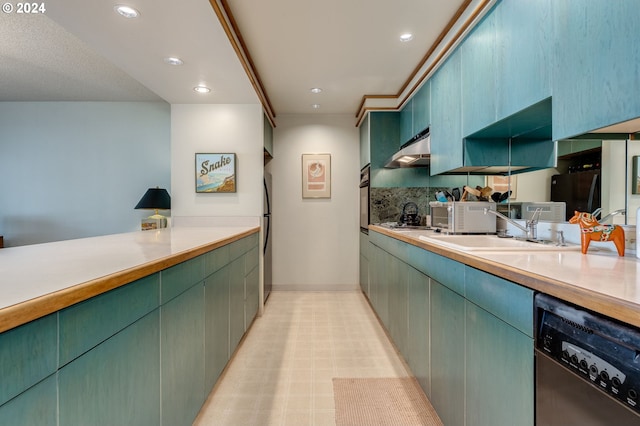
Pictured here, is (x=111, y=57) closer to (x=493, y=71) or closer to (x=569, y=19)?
(x=493, y=71)

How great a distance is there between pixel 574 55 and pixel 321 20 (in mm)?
1565

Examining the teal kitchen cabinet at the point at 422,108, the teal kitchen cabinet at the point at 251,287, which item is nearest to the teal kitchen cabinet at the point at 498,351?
the teal kitchen cabinet at the point at 251,287

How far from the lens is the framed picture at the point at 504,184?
2004 mm

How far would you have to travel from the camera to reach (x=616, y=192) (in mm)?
1266

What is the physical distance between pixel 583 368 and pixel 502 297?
0.96 feet

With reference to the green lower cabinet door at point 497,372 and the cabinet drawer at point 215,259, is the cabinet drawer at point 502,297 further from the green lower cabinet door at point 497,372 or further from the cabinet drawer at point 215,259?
the cabinet drawer at point 215,259

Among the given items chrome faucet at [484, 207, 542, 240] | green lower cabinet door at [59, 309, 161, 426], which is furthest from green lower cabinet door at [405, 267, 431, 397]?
green lower cabinet door at [59, 309, 161, 426]

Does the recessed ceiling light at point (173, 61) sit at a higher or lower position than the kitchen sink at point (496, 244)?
higher

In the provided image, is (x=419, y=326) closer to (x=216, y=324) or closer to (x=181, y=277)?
(x=216, y=324)

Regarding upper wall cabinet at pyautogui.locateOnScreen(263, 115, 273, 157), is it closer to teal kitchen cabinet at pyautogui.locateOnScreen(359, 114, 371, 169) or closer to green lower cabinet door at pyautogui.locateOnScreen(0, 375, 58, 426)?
teal kitchen cabinet at pyautogui.locateOnScreen(359, 114, 371, 169)

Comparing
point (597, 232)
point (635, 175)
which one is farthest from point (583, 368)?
point (635, 175)

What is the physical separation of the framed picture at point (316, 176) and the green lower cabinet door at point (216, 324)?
2.38 metres

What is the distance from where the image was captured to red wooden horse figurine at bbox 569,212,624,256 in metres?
1.15

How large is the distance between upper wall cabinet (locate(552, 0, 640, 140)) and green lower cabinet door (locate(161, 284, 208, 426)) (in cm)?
171
